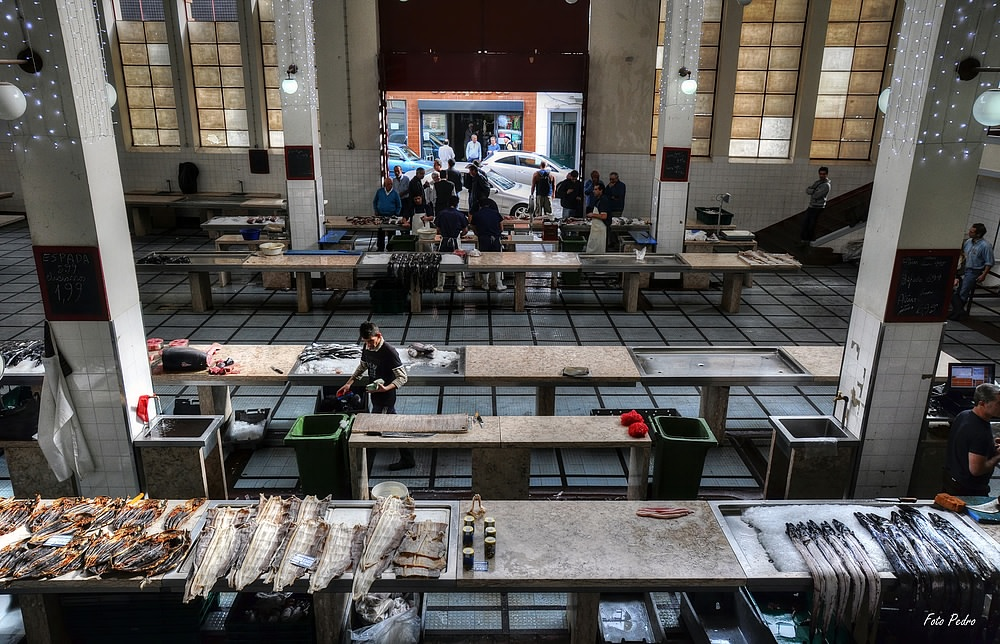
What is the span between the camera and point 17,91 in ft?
14.8

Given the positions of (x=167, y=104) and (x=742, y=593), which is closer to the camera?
(x=742, y=593)

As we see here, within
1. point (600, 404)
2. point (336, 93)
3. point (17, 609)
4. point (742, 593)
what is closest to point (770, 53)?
point (336, 93)

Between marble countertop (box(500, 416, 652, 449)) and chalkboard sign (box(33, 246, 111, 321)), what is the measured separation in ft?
11.2

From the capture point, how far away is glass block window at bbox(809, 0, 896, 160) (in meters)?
15.7

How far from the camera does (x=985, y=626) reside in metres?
4.39

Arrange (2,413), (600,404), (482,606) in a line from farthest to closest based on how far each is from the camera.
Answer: (600,404) → (2,413) → (482,606)

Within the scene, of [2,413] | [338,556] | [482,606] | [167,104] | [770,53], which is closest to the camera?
[338,556]

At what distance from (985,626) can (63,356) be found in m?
6.86

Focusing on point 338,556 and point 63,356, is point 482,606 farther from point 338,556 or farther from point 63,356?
point 63,356

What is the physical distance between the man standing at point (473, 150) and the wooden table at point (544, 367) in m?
14.4

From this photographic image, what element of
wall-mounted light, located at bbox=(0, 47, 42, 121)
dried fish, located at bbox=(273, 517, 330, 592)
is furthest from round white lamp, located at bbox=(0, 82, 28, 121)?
dried fish, located at bbox=(273, 517, 330, 592)

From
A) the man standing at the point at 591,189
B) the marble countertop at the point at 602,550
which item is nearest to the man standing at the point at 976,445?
the marble countertop at the point at 602,550

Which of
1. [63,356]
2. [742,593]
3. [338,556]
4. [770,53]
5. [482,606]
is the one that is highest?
[770,53]

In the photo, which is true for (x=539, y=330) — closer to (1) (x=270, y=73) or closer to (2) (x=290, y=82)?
(2) (x=290, y=82)
